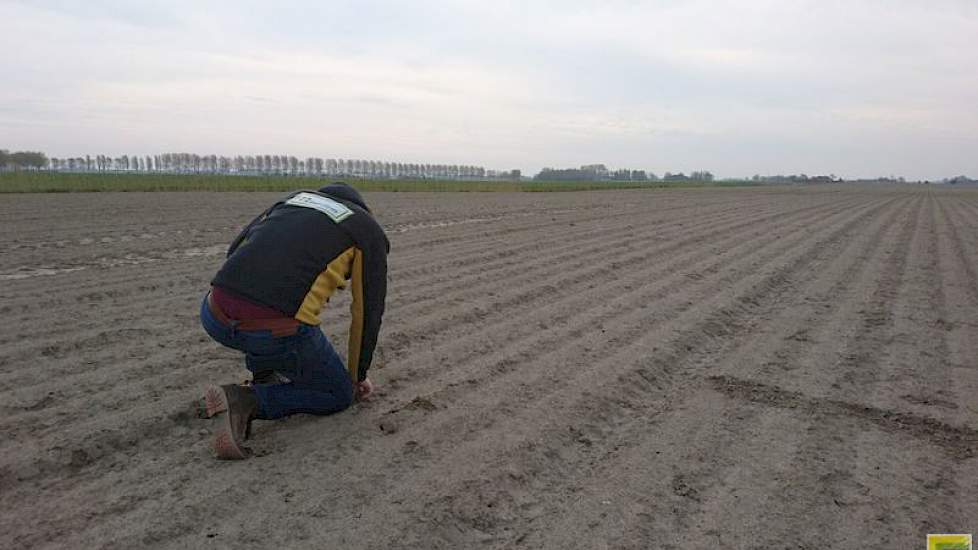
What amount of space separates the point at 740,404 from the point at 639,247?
719 centimetres

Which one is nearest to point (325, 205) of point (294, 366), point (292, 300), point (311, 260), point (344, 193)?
point (344, 193)

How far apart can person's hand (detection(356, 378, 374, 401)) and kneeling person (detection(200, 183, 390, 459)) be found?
0.21 metres

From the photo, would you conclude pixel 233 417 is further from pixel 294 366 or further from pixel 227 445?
pixel 294 366

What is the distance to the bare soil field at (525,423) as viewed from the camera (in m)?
2.48

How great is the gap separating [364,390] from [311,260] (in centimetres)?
95

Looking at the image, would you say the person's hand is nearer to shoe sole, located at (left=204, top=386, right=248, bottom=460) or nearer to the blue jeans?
the blue jeans

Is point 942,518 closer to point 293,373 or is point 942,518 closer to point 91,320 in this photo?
point 293,373

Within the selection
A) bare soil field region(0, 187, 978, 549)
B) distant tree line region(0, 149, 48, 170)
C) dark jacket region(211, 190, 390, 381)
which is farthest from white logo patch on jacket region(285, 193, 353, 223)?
distant tree line region(0, 149, 48, 170)

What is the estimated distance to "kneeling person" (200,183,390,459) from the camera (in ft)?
9.72

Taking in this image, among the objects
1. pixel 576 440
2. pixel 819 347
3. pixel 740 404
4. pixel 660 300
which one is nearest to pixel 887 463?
pixel 740 404

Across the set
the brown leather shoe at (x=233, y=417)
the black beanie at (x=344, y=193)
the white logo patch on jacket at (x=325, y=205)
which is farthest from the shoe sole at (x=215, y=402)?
the black beanie at (x=344, y=193)

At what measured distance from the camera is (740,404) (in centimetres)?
380

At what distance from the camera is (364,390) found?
3592 millimetres

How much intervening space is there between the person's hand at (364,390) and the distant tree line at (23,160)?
9725cm
